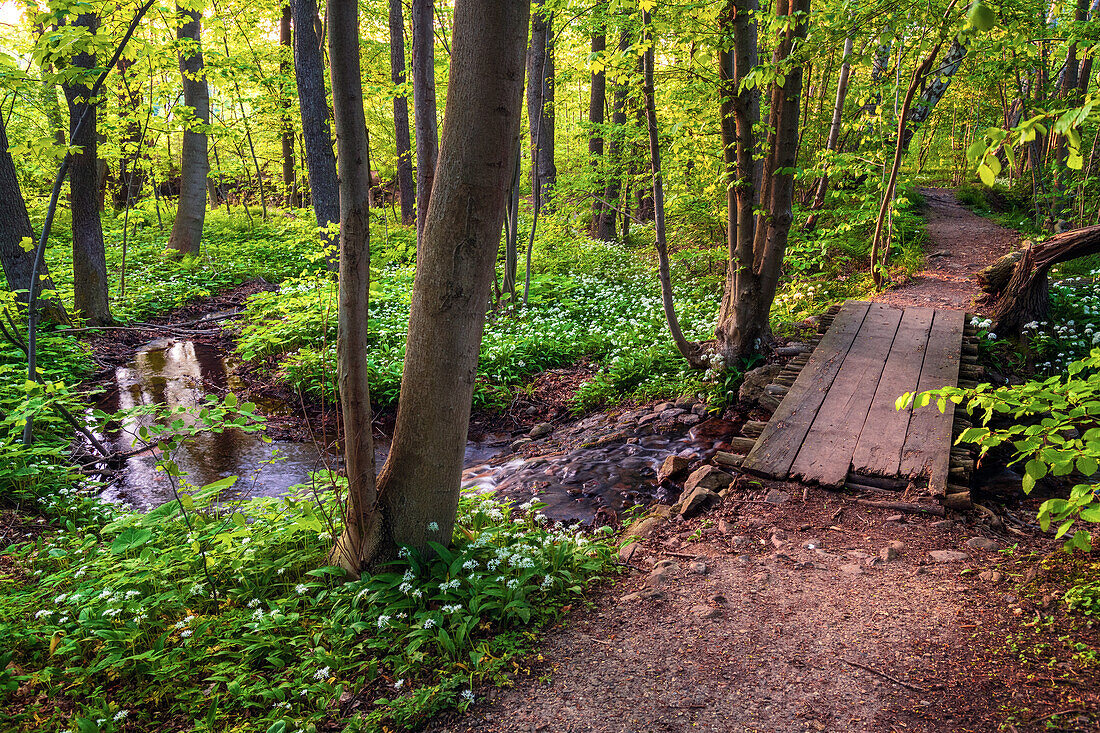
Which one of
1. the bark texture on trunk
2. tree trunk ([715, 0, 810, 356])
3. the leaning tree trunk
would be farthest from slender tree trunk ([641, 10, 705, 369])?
the bark texture on trunk

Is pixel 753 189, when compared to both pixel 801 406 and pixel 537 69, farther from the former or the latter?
pixel 537 69

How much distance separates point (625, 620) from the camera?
10.9ft

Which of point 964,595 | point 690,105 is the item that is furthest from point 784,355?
point 964,595

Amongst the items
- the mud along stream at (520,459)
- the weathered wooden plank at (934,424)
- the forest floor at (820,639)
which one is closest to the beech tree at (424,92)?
the mud along stream at (520,459)

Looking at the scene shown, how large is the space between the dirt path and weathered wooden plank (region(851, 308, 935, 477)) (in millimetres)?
1526

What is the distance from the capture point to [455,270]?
314cm

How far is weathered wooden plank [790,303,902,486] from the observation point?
4.75m

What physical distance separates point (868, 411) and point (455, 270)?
4146mm

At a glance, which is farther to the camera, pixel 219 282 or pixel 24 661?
pixel 219 282

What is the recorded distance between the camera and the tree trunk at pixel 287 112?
14345 mm

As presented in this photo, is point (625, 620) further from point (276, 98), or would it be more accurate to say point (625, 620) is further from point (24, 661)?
point (276, 98)

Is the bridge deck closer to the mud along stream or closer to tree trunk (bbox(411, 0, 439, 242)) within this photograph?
the mud along stream

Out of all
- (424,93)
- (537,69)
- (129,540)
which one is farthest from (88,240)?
(129,540)

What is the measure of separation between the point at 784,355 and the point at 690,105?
3526mm
